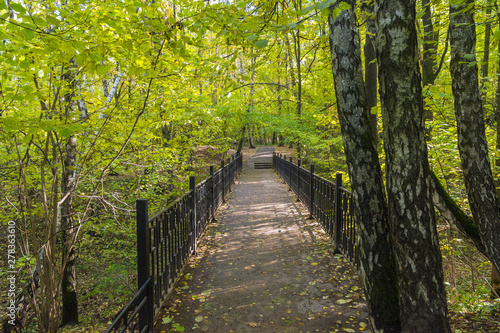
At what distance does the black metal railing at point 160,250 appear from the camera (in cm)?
297

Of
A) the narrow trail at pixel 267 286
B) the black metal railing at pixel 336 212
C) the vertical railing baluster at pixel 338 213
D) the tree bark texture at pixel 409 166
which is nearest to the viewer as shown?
the tree bark texture at pixel 409 166

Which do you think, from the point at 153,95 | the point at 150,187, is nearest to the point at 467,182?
the point at 153,95

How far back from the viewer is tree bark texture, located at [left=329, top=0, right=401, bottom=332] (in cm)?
292

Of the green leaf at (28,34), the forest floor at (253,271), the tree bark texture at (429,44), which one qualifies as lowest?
the forest floor at (253,271)

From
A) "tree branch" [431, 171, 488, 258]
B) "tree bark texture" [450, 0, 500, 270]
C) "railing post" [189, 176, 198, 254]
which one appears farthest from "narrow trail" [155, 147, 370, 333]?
"tree bark texture" [450, 0, 500, 270]

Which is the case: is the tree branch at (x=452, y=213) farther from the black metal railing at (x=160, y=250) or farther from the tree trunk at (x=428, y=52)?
→ the black metal railing at (x=160, y=250)

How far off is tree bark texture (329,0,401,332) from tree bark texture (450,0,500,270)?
1.02 m

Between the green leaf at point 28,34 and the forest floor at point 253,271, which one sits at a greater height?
the green leaf at point 28,34

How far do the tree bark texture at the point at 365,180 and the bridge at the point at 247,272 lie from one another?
2.05 ft

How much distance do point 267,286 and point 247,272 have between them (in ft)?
2.02

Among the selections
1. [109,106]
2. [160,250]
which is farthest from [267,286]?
[109,106]

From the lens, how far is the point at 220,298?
413 centimetres

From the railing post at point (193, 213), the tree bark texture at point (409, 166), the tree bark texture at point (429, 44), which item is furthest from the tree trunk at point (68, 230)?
the tree bark texture at point (429, 44)

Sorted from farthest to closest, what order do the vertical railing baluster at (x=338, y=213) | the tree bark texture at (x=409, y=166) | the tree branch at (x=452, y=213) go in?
1. the vertical railing baluster at (x=338, y=213)
2. the tree branch at (x=452, y=213)
3. the tree bark texture at (x=409, y=166)
